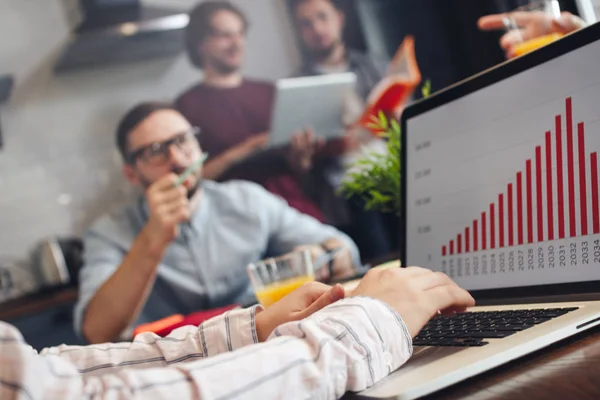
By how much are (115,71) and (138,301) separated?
2.72 feet

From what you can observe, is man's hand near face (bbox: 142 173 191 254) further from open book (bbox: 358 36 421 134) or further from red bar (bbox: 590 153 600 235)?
red bar (bbox: 590 153 600 235)

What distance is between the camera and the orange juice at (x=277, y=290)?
1273mm

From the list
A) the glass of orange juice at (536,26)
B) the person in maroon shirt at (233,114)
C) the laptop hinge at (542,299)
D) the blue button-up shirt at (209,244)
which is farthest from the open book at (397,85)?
the laptop hinge at (542,299)

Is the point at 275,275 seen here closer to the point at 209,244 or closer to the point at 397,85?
the point at 209,244

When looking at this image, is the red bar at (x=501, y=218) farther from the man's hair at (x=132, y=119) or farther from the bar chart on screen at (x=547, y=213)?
the man's hair at (x=132, y=119)

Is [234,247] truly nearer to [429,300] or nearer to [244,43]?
[244,43]

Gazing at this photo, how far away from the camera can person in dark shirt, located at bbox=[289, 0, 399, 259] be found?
112 inches

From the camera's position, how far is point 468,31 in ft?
10.3

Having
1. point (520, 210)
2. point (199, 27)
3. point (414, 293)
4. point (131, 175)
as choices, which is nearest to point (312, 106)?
point (199, 27)

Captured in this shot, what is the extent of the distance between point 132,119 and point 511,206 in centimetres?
181

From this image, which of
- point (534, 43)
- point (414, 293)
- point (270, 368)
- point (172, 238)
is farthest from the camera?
point (172, 238)

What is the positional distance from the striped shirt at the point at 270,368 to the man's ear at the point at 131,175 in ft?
6.17

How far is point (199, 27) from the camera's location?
2.67m

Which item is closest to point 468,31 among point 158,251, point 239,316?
point 158,251
